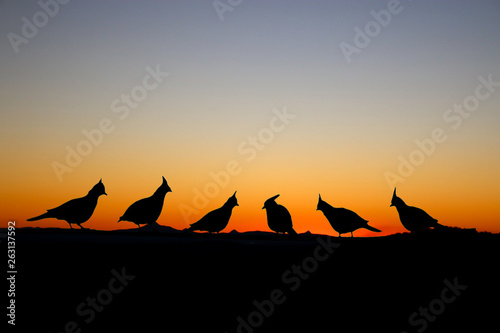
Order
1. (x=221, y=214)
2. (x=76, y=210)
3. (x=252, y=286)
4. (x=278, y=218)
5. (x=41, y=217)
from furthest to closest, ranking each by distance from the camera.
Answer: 1. (x=278, y=218)
2. (x=221, y=214)
3. (x=41, y=217)
4. (x=76, y=210)
5. (x=252, y=286)

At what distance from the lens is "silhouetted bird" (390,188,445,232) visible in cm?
1208

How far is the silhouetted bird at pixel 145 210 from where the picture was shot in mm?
11781

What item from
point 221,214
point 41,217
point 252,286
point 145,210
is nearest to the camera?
point 252,286

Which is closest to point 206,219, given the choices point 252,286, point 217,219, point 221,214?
point 217,219

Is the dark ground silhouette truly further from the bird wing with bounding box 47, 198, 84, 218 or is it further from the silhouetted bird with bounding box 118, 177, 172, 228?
the silhouetted bird with bounding box 118, 177, 172, 228

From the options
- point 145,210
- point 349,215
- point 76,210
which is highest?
point 76,210

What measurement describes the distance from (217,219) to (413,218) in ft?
17.0

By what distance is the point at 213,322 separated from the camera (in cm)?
530

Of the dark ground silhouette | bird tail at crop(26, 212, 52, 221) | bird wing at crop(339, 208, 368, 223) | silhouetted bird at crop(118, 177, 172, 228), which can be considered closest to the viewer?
the dark ground silhouette

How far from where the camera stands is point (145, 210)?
38.7 ft

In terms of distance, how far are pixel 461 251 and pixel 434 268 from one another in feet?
3.17

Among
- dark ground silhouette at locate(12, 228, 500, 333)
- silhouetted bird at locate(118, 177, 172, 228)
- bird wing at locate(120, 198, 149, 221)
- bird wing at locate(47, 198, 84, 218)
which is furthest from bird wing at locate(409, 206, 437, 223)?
bird wing at locate(47, 198, 84, 218)

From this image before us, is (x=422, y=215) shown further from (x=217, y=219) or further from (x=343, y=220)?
(x=217, y=219)

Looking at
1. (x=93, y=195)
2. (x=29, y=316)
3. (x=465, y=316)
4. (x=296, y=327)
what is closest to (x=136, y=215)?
(x=93, y=195)
